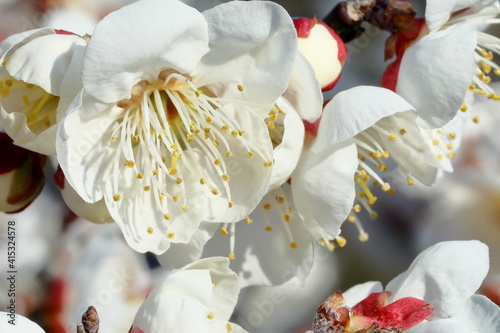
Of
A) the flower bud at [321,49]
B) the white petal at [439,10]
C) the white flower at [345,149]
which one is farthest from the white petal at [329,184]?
the white petal at [439,10]

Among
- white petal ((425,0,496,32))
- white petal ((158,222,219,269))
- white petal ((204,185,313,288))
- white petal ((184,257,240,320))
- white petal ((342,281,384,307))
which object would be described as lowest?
white petal ((204,185,313,288))

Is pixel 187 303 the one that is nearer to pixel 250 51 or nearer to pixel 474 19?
pixel 250 51

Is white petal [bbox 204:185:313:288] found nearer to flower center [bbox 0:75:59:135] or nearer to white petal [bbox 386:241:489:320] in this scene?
white petal [bbox 386:241:489:320]

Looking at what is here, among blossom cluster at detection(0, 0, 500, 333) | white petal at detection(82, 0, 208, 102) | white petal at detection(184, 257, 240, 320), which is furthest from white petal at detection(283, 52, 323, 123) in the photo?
white petal at detection(184, 257, 240, 320)

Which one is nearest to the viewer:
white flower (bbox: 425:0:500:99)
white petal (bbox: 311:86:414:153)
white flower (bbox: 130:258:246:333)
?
white flower (bbox: 130:258:246:333)

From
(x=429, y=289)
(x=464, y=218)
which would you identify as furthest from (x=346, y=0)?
(x=464, y=218)

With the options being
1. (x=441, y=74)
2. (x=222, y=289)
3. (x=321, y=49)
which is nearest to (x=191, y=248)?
(x=222, y=289)

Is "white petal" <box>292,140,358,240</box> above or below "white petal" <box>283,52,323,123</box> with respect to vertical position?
below
